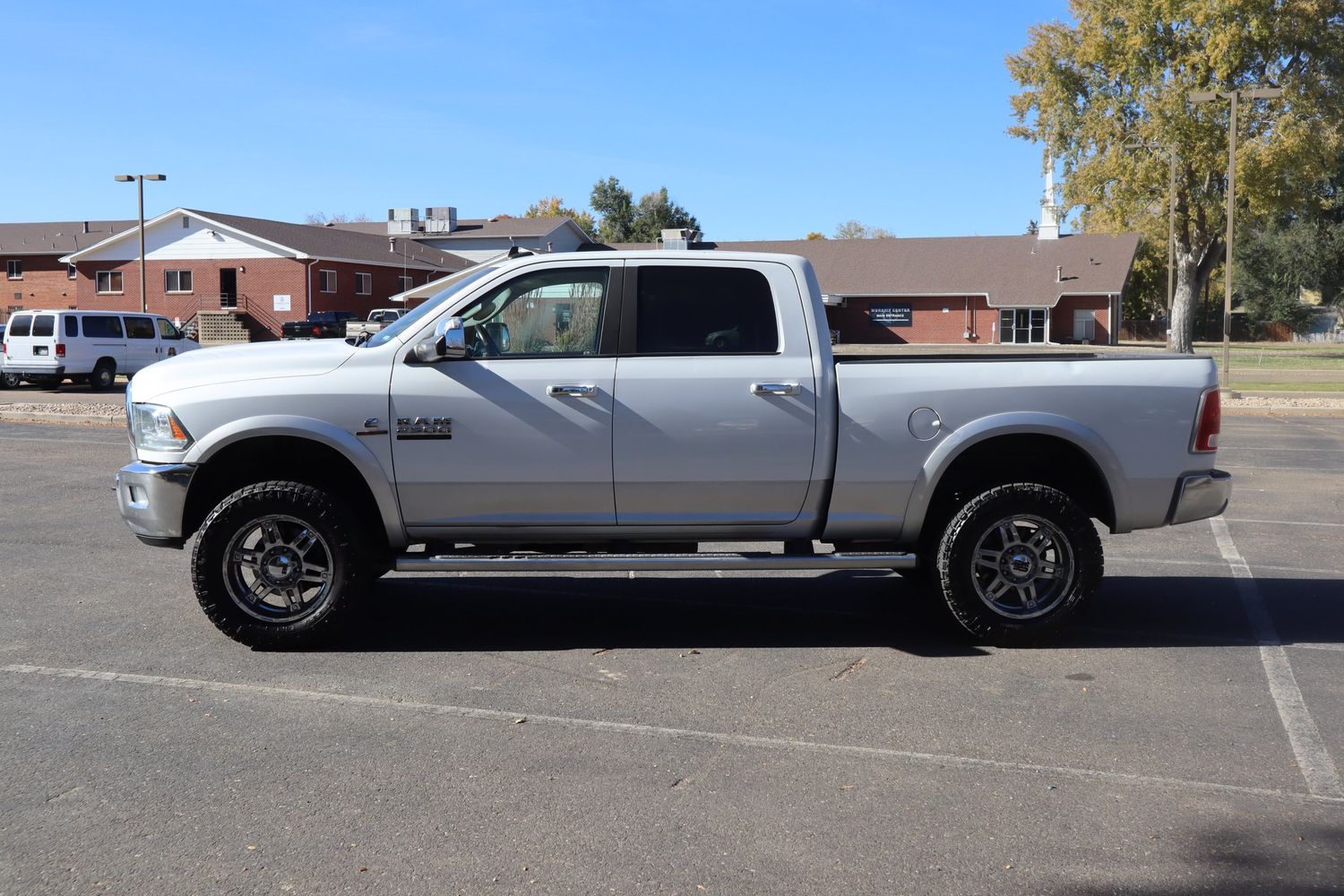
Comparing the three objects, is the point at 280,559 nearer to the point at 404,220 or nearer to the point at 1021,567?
the point at 1021,567

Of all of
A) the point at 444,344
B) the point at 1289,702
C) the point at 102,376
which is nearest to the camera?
the point at 1289,702

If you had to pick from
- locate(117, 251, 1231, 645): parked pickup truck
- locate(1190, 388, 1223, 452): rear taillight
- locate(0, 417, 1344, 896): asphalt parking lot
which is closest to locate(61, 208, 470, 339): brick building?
locate(0, 417, 1344, 896): asphalt parking lot

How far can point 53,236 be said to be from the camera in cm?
6944

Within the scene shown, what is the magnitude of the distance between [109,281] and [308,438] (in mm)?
59214

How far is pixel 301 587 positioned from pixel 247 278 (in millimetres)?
53912

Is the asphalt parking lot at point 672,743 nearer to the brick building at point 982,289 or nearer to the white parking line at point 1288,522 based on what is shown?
the white parking line at point 1288,522

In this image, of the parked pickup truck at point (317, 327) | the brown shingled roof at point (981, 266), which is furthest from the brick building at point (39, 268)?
the brown shingled roof at point (981, 266)

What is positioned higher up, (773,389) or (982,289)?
(982,289)

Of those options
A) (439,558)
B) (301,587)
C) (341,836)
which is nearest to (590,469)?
(439,558)

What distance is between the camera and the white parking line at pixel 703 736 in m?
4.63

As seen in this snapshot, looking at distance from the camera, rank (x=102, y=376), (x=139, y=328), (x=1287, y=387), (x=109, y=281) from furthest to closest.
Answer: (x=109, y=281) < (x=139, y=328) < (x=102, y=376) < (x=1287, y=387)

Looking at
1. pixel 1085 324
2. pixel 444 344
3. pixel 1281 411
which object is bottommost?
pixel 1281 411

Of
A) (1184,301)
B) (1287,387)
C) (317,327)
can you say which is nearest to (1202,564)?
(1287,387)

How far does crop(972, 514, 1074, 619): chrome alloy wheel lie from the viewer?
657 cm
